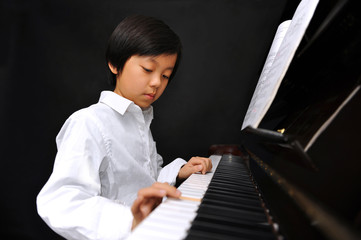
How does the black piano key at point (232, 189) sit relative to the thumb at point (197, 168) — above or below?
above

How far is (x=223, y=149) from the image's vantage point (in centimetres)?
173

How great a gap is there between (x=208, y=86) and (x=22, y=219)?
1599mm

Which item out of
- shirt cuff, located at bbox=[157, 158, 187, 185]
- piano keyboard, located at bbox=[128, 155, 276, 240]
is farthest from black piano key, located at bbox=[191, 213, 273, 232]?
shirt cuff, located at bbox=[157, 158, 187, 185]

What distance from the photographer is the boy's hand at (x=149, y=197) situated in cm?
57

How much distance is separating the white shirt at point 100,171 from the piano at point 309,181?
0.23 meters

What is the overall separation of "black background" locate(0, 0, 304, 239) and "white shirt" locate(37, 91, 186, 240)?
764 millimetres

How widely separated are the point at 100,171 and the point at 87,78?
1264 millimetres

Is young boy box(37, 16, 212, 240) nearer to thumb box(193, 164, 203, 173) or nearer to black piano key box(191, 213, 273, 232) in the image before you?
thumb box(193, 164, 203, 173)

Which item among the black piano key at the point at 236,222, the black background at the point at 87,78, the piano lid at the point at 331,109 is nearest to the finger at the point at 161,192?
the black piano key at the point at 236,222

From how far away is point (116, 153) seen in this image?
3.42 feet

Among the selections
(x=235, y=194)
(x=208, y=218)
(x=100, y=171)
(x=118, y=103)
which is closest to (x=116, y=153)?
(x=100, y=171)

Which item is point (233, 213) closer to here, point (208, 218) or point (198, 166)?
point (208, 218)

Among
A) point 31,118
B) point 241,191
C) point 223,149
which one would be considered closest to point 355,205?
point 241,191

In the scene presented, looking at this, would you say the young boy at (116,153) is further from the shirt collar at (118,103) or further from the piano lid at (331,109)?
the piano lid at (331,109)
